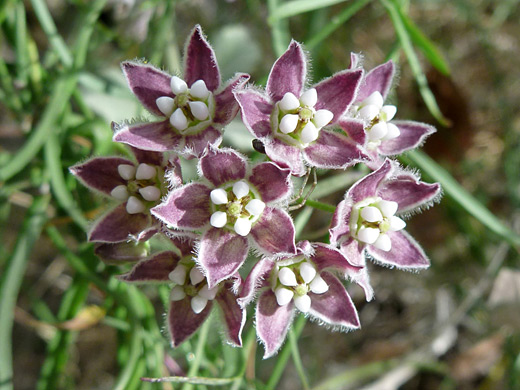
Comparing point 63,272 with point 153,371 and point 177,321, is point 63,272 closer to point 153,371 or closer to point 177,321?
point 153,371

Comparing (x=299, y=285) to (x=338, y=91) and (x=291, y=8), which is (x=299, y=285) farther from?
(x=291, y=8)

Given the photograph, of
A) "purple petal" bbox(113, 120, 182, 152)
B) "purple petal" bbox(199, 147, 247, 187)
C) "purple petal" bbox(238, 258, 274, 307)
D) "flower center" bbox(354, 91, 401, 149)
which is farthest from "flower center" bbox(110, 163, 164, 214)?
"flower center" bbox(354, 91, 401, 149)

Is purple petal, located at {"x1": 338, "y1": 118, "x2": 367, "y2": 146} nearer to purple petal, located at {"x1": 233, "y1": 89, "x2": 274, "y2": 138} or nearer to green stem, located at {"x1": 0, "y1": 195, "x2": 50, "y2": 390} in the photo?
purple petal, located at {"x1": 233, "y1": 89, "x2": 274, "y2": 138}

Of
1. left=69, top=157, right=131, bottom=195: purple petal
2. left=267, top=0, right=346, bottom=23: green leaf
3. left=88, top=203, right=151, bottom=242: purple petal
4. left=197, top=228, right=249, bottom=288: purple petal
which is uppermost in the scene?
left=267, top=0, right=346, bottom=23: green leaf

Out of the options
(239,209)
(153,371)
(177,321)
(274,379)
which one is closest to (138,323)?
(153,371)

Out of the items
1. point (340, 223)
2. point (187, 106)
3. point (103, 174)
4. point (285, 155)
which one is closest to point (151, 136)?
point (187, 106)

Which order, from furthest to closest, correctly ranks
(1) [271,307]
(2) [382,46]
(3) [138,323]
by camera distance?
(2) [382,46]
(3) [138,323]
(1) [271,307]

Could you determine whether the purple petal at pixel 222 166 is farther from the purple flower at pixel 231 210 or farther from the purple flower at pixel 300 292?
the purple flower at pixel 300 292
